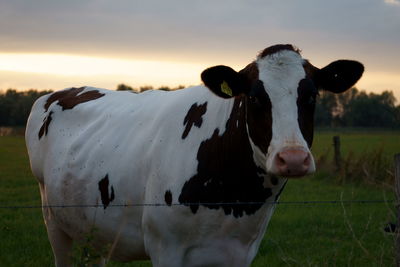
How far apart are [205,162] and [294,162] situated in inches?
41.5

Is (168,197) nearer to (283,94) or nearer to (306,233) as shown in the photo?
(283,94)

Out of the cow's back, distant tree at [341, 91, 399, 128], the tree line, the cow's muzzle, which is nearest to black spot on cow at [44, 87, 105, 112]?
the cow's back

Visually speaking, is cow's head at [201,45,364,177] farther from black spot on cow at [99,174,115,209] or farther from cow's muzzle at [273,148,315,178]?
black spot on cow at [99,174,115,209]

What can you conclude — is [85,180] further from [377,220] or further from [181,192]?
[377,220]

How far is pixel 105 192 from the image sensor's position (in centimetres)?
470

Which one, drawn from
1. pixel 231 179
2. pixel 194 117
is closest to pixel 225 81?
pixel 194 117

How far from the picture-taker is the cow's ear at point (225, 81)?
3.75m

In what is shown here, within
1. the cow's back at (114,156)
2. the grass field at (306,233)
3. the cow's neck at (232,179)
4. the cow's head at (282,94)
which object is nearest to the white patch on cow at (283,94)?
the cow's head at (282,94)

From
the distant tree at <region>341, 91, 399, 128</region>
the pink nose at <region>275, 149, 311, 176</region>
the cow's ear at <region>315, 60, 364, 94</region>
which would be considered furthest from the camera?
the distant tree at <region>341, 91, 399, 128</region>

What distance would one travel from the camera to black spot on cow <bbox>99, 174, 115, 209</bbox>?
464 cm

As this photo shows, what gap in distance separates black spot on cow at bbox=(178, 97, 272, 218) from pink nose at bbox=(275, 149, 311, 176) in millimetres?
685

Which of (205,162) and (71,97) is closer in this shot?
(205,162)

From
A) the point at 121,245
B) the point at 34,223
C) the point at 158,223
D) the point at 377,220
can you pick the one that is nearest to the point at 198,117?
the point at 158,223

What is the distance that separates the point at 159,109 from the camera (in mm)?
4746
